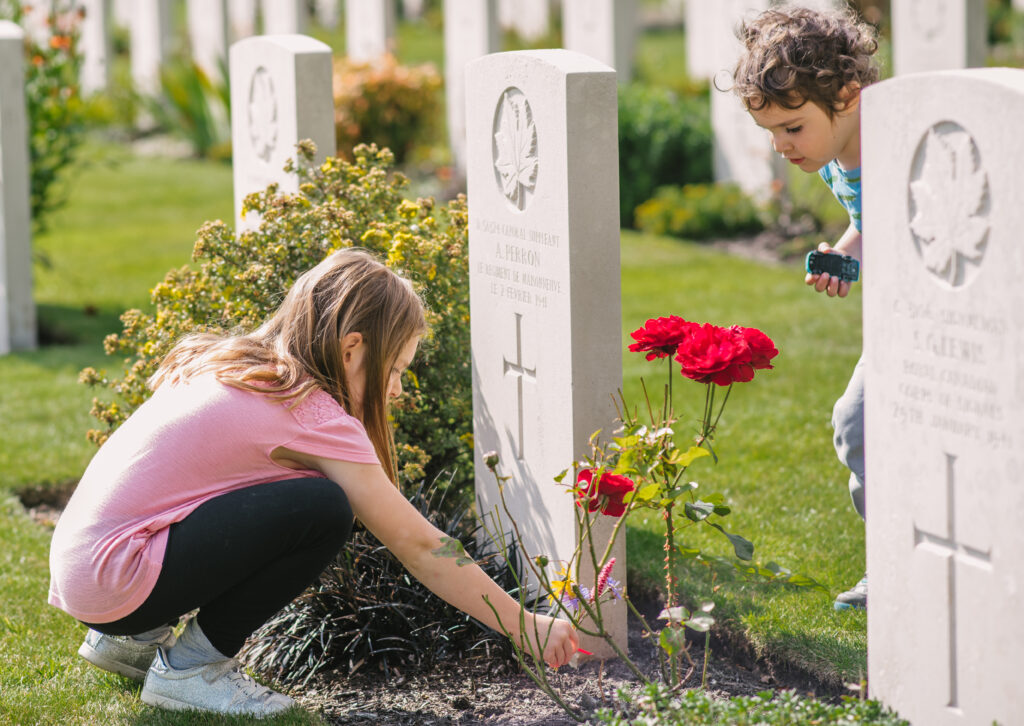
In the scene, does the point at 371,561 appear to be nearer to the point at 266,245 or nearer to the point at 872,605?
the point at 266,245

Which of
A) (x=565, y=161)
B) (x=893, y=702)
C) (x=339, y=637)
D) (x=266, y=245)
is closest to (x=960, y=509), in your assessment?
(x=893, y=702)

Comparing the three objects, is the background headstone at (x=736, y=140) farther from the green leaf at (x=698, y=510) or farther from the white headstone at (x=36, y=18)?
the green leaf at (x=698, y=510)

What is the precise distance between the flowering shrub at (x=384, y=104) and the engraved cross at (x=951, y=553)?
10.0m

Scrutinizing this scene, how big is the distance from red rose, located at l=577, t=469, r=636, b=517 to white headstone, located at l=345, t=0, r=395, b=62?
1085cm

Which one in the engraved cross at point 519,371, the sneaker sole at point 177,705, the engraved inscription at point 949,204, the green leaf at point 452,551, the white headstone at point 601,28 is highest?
the white headstone at point 601,28

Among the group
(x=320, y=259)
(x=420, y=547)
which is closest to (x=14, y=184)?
(x=320, y=259)

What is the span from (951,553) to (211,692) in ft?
5.64

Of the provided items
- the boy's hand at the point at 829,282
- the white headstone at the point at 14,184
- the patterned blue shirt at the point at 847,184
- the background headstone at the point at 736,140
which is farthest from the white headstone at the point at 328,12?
the boy's hand at the point at 829,282

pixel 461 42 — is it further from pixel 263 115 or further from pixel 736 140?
pixel 263 115

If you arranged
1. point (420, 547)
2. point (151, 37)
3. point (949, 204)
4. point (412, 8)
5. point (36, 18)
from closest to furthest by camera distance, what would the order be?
point (949, 204)
point (420, 547)
point (36, 18)
point (151, 37)
point (412, 8)

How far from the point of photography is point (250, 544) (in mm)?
2797

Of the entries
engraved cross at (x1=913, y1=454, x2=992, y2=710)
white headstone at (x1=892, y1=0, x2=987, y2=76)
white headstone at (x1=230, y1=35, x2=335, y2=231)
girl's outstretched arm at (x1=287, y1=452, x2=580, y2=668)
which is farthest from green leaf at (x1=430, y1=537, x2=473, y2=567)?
white headstone at (x1=892, y1=0, x2=987, y2=76)

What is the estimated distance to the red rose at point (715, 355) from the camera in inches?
107

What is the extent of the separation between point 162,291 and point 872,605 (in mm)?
2439
